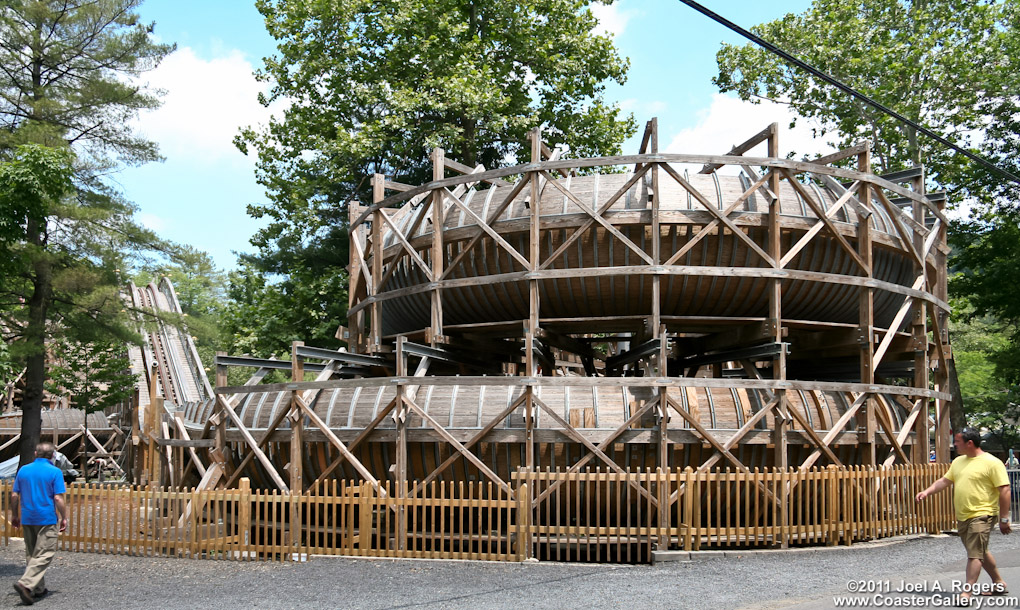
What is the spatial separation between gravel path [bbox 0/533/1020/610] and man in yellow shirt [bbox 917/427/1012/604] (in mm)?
1307

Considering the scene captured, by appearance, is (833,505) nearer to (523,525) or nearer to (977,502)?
(523,525)

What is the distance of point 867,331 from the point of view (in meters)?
17.2

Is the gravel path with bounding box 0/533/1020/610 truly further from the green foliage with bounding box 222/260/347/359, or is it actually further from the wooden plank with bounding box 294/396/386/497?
the green foliage with bounding box 222/260/347/359

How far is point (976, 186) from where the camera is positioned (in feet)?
112

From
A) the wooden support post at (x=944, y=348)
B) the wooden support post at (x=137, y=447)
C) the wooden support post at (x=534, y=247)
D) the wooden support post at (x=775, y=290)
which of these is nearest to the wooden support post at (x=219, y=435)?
the wooden support post at (x=534, y=247)

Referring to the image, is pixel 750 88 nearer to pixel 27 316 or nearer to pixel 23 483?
pixel 27 316

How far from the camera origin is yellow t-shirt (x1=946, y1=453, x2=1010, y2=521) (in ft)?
29.7

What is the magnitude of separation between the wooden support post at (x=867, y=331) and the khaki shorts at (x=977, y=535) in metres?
7.64

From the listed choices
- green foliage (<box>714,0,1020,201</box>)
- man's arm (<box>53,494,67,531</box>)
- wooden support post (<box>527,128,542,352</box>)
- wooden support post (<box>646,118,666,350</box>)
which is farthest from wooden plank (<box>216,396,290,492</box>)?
green foliage (<box>714,0,1020,201</box>)

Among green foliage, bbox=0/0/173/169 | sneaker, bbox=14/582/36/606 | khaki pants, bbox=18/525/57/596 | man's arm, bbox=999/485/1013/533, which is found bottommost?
sneaker, bbox=14/582/36/606

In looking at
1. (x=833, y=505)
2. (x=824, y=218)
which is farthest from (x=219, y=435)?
(x=824, y=218)

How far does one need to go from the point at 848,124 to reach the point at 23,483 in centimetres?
3642

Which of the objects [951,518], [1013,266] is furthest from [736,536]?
[1013,266]

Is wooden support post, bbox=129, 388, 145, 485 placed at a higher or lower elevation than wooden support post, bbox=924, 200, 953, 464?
lower
